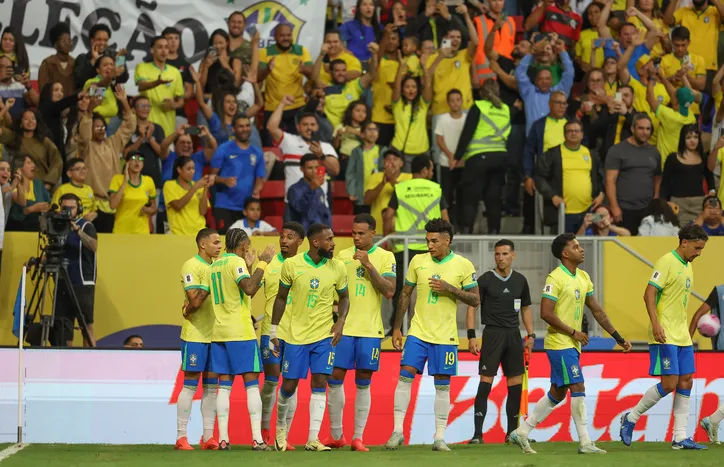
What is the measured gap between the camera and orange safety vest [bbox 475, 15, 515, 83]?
20391 millimetres

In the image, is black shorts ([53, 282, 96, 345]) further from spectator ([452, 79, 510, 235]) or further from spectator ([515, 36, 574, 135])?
spectator ([515, 36, 574, 135])

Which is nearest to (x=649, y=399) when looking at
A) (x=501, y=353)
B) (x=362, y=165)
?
(x=501, y=353)

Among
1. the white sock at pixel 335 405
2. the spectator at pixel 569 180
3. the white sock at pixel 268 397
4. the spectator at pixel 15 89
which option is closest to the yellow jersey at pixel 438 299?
the white sock at pixel 335 405

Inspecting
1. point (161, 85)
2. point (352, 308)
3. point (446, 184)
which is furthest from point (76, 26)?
point (352, 308)

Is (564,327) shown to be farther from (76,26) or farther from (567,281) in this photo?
(76,26)

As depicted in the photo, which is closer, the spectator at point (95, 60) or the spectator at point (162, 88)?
the spectator at point (95, 60)

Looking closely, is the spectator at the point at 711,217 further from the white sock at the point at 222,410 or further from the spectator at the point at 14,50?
the spectator at the point at 14,50

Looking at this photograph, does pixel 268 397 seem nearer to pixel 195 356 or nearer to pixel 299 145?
pixel 195 356

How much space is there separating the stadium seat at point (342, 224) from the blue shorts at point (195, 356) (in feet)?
20.8

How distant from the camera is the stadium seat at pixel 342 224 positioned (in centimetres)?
1908

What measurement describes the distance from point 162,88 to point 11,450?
8148 millimetres

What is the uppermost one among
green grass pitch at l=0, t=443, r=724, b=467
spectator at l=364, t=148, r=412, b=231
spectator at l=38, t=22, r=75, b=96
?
spectator at l=38, t=22, r=75, b=96

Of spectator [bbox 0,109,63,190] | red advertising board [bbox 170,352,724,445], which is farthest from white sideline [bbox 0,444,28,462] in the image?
spectator [bbox 0,109,63,190]

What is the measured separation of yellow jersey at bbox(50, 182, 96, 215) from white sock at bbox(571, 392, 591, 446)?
805 centimetres
